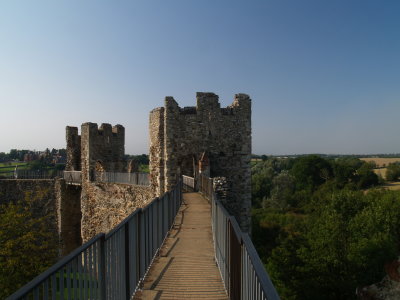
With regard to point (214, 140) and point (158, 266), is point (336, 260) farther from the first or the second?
point (158, 266)

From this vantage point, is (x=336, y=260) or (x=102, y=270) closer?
(x=102, y=270)

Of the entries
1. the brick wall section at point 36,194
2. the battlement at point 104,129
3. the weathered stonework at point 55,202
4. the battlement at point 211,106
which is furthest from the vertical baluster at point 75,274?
the brick wall section at point 36,194

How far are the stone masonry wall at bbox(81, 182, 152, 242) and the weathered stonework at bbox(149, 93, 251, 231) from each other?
264 centimetres

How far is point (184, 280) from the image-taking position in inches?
193

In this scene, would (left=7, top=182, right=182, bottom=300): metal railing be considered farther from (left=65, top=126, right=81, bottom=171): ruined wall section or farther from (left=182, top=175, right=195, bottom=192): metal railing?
(left=65, top=126, right=81, bottom=171): ruined wall section

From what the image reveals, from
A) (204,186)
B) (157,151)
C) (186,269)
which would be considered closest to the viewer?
(186,269)

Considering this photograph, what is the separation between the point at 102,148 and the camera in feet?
69.0

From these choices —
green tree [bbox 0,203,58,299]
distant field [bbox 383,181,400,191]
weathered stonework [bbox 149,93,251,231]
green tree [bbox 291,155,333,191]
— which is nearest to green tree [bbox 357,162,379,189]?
distant field [bbox 383,181,400,191]

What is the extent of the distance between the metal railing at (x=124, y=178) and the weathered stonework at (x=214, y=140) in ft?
8.11

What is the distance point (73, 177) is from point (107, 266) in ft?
70.7

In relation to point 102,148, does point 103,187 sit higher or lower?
lower

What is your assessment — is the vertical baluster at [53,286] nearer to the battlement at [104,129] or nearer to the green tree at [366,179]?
the battlement at [104,129]

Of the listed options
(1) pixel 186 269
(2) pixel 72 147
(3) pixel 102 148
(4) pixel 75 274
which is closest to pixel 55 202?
(2) pixel 72 147

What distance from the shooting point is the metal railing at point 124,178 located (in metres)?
16.6
